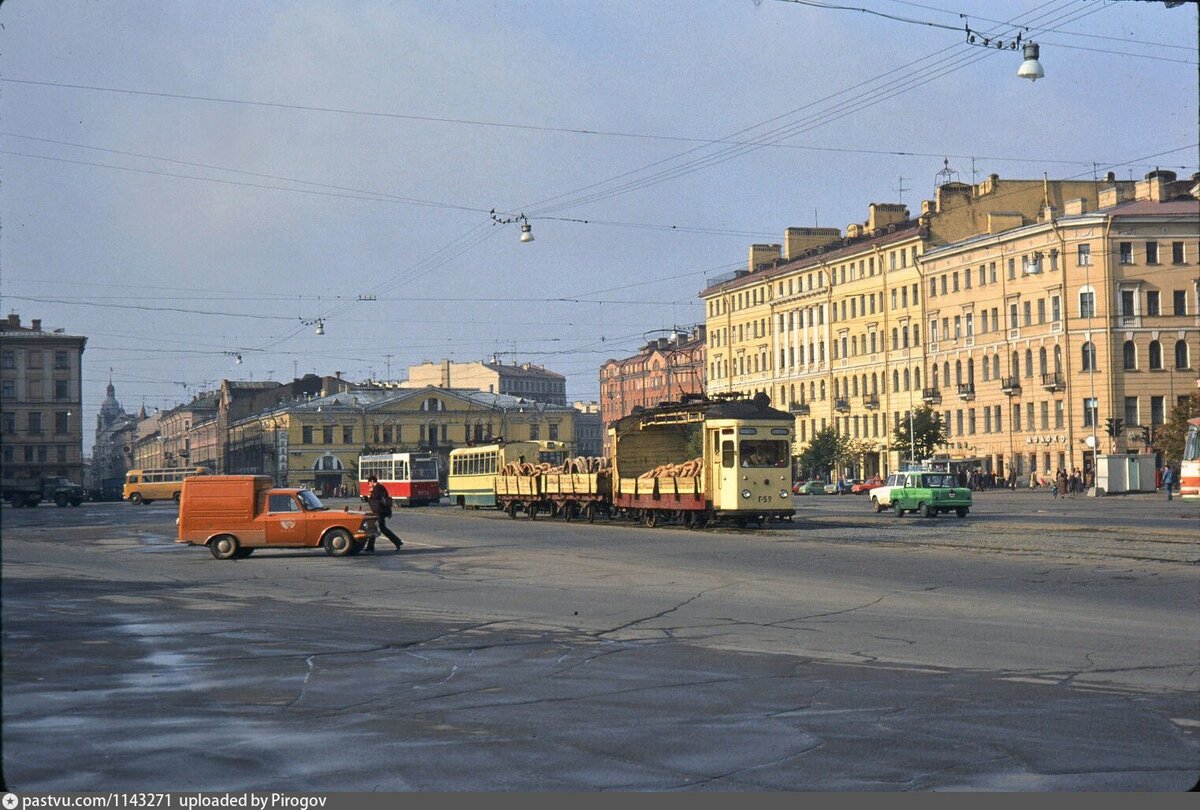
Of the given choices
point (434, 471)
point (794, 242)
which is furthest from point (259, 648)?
point (794, 242)

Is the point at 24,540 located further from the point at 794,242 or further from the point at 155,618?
the point at 794,242

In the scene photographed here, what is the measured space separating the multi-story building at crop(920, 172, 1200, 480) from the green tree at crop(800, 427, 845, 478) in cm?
1138

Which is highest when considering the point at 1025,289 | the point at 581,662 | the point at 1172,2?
the point at 1025,289

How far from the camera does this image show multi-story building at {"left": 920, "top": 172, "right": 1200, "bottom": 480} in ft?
263

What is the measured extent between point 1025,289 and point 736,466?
56019mm

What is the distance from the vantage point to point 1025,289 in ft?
290

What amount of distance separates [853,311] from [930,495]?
6354 centimetres

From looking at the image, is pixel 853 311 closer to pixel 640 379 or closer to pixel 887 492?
pixel 887 492

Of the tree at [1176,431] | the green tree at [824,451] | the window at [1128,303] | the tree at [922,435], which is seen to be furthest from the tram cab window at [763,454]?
the green tree at [824,451]

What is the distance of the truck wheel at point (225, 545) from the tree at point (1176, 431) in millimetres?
50295

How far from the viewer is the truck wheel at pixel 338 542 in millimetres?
30297

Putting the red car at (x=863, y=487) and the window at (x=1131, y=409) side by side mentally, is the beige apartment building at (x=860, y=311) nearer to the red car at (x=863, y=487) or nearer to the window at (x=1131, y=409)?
the red car at (x=863, y=487)

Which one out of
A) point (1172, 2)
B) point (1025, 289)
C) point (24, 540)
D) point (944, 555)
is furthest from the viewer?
point (1025, 289)

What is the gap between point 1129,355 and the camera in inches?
3211
